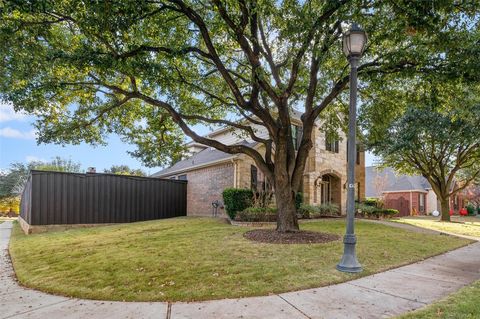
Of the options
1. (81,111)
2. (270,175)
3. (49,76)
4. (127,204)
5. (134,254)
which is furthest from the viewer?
(127,204)

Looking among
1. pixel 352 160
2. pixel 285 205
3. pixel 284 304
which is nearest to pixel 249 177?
pixel 285 205

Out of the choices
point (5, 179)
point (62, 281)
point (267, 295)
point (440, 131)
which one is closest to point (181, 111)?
point (62, 281)

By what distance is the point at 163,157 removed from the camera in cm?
1241

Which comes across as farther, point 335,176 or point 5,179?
point 5,179

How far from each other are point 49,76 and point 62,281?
622 centimetres

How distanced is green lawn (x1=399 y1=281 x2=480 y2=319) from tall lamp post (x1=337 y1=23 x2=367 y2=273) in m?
1.53

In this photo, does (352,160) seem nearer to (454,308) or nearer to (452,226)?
(454,308)

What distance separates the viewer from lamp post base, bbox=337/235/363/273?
210 inches

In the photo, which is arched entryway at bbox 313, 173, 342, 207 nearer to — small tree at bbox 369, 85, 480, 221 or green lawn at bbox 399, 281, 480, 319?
small tree at bbox 369, 85, 480, 221

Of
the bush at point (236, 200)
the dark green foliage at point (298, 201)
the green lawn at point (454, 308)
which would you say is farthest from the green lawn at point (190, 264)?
the dark green foliage at point (298, 201)

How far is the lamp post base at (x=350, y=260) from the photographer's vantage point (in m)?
5.34

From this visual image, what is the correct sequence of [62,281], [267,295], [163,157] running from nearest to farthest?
[267,295] < [62,281] < [163,157]

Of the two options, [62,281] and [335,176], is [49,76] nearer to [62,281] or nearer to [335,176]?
[62,281]

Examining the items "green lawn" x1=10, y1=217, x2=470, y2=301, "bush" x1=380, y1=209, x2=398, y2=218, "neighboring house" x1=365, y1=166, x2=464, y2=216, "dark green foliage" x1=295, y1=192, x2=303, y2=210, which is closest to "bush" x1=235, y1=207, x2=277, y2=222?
"dark green foliage" x1=295, y1=192, x2=303, y2=210
